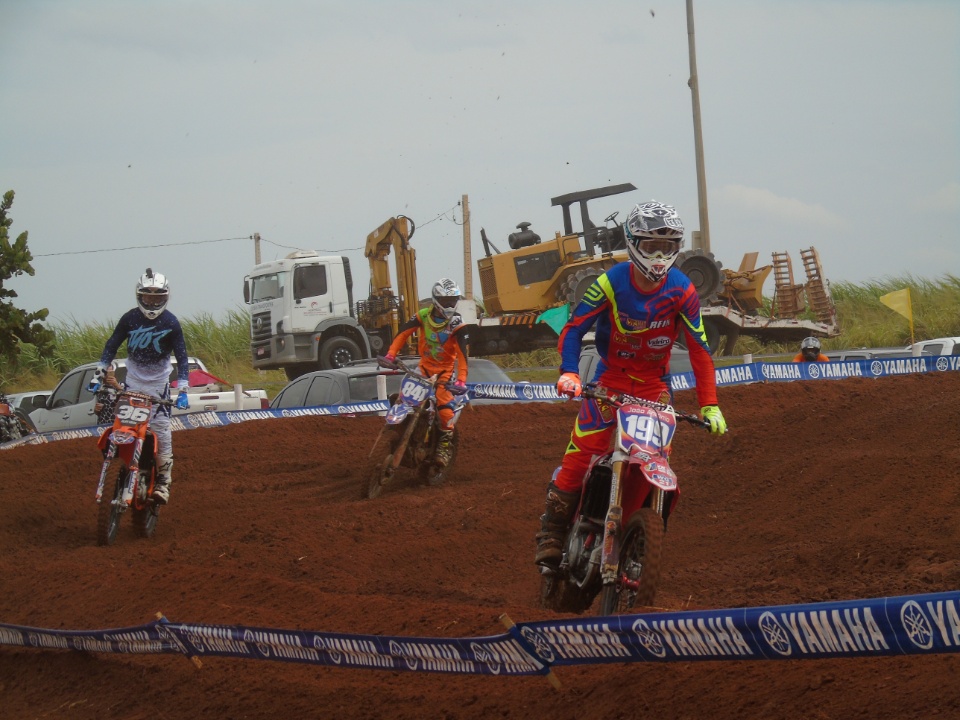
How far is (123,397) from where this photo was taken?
33.4ft

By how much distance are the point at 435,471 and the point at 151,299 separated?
370cm

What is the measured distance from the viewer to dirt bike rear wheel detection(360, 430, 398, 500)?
11727 mm

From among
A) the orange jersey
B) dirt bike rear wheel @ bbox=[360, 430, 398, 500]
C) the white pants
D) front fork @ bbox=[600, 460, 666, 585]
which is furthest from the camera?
the orange jersey

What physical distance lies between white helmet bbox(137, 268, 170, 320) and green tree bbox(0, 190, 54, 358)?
6.77 metres

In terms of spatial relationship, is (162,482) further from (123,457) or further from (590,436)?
(590,436)

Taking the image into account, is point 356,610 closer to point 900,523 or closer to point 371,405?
point 900,523

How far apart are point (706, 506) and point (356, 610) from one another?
16.5ft

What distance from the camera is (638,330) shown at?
645 cm

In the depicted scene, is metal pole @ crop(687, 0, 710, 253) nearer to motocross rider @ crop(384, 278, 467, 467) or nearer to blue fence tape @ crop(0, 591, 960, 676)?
motocross rider @ crop(384, 278, 467, 467)

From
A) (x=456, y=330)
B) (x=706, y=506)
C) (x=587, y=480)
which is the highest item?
(x=456, y=330)

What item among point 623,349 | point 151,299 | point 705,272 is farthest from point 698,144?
point 623,349

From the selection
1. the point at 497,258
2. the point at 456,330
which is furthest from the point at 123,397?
the point at 497,258

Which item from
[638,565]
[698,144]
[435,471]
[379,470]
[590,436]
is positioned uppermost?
[698,144]

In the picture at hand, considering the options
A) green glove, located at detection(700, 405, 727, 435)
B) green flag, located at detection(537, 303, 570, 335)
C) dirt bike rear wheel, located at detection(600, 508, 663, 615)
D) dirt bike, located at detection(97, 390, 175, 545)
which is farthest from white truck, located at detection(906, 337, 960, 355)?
dirt bike rear wheel, located at detection(600, 508, 663, 615)
